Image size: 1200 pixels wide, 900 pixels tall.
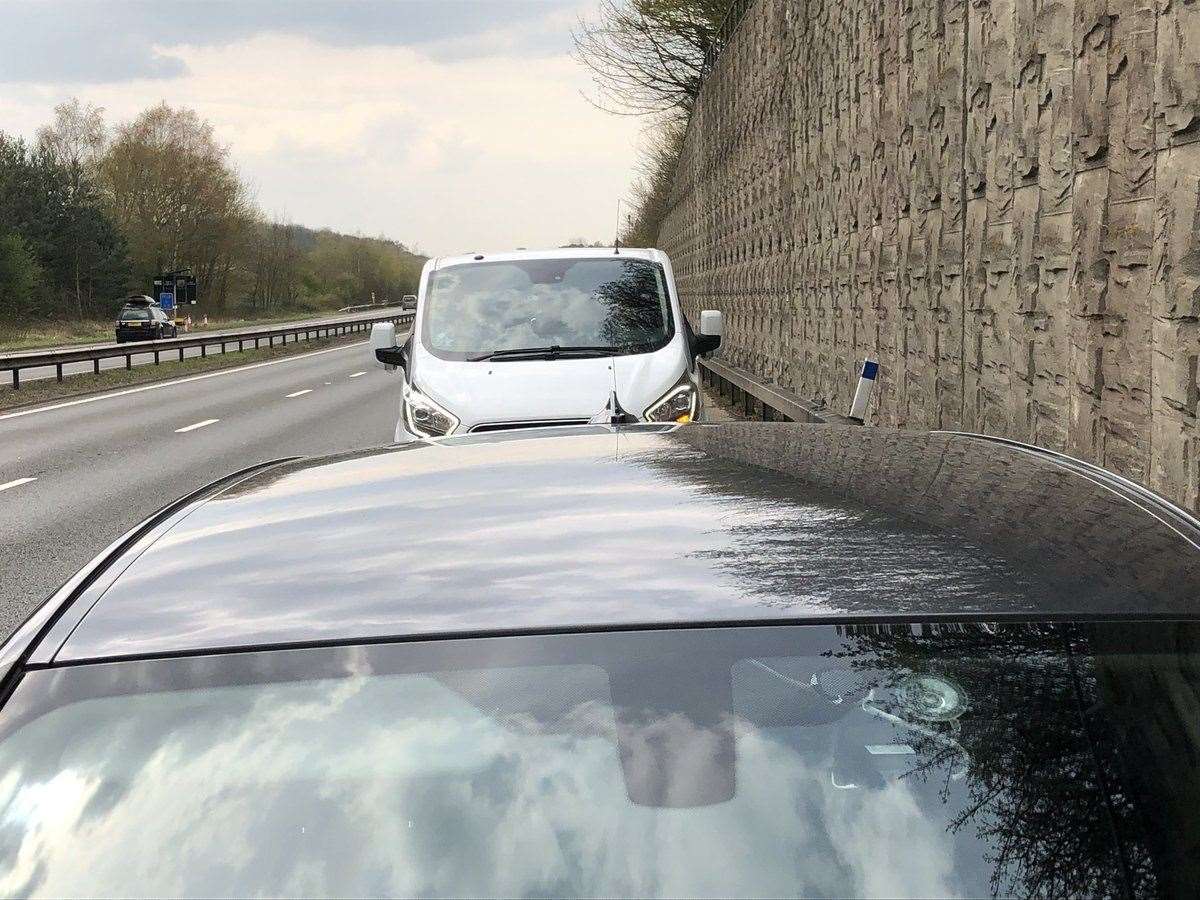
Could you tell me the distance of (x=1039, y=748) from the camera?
1664mm

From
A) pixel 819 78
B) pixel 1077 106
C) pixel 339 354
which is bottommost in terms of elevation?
pixel 339 354

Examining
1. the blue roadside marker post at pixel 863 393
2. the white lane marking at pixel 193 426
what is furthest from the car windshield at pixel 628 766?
the white lane marking at pixel 193 426

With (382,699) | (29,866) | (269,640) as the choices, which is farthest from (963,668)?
(29,866)

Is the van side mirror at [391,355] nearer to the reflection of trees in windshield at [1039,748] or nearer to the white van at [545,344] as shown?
the white van at [545,344]

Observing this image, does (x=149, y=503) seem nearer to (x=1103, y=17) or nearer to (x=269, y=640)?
(x=1103, y=17)

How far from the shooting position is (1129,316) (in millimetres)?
5551

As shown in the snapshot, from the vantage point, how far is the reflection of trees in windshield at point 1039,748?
5.18 feet

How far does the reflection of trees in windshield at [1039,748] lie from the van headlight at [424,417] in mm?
6397

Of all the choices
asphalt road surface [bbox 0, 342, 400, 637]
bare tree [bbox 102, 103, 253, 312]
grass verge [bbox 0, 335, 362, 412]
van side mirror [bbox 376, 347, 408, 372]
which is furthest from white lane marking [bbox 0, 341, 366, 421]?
bare tree [bbox 102, 103, 253, 312]

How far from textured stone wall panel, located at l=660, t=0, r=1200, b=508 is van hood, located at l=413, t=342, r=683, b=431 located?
1.79 metres

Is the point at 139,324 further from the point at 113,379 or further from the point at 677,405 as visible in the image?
the point at 677,405

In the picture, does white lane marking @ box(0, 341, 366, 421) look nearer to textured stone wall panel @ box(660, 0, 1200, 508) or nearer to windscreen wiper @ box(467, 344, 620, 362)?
textured stone wall panel @ box(660, 0, 1200, 508)

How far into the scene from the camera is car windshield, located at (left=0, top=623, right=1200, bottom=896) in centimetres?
153

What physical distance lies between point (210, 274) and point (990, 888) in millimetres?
111842
